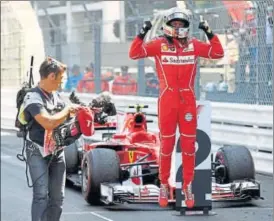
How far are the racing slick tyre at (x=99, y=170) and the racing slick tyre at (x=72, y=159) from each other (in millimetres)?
1371

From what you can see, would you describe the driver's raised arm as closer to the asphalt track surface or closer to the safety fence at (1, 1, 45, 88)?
the asphalt track surface

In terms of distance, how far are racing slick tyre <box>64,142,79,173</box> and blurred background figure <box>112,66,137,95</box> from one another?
17.0 feet

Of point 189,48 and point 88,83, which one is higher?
point 189,48

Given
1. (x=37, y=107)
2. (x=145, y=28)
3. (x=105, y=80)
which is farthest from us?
(x=105, y=80)

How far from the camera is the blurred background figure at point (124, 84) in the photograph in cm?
1673

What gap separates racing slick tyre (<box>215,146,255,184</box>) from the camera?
33.1ft

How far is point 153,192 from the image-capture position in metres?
9.57

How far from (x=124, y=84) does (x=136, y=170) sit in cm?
716

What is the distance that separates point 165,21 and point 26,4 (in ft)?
34.1

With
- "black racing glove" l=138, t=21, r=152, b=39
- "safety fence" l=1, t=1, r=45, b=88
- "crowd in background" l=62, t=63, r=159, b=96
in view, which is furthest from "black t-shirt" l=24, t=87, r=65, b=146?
"safety fence" l=1, t=1, r=45, b=88

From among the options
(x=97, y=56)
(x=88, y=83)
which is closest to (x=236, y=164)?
(x=97, y=56)

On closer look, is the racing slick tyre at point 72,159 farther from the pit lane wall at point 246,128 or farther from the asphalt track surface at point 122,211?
the pit lane wall at point 246,128

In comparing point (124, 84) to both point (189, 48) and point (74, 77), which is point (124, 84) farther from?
point (189, 48)

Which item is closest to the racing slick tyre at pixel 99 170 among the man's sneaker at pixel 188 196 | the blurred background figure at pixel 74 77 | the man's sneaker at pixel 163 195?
the man's sneaker at pixel 163 195
